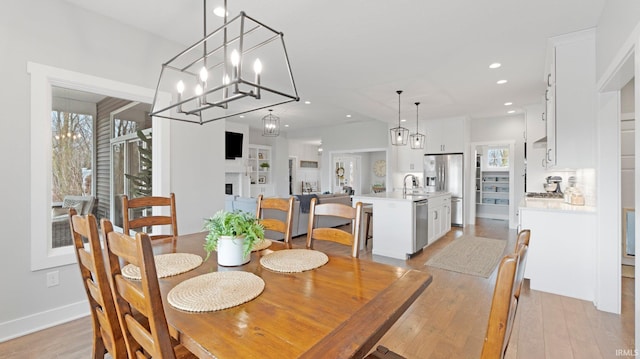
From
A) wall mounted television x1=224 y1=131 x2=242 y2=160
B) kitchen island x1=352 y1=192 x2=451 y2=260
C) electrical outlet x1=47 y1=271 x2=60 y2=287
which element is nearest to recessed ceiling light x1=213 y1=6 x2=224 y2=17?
electrical outlet x1=47 y1=271 x2=60 y2=287

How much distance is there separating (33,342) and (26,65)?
2114 millimetres

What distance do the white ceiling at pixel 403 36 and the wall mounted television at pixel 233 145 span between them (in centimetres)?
356

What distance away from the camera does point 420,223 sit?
433 centimetres

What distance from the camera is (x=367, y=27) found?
2.80 metres

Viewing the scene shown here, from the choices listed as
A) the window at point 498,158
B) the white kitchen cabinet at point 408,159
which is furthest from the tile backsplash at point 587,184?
the window at point 498,158

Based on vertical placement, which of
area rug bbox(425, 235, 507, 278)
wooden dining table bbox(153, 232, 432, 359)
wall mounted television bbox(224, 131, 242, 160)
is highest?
wall mounted television bbox(224, 131, 242, 160)

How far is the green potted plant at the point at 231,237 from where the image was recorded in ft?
4.76

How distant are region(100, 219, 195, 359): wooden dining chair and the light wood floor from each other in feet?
5.00

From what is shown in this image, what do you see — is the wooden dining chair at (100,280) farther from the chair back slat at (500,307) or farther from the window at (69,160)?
the window at (69,160)

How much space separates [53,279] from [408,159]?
283 inches

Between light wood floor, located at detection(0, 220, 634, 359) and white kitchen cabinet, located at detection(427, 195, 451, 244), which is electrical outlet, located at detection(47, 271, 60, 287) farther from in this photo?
white kitchen cabinet, located at detection(427, 195, 451, 244)

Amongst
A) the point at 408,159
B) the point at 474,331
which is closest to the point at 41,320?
the point at 474,331

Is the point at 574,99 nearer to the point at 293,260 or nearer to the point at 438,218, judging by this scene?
the point at 438,218

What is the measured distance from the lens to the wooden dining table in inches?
31.4
